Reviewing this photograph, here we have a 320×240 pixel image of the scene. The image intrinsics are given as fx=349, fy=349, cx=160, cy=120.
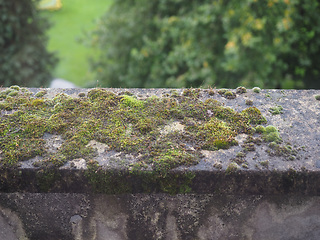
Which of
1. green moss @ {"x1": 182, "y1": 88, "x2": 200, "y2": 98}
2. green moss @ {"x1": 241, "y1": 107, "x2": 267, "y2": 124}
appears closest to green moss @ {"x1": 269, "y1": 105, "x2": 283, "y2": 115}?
green moss @ {"x1": 241, "y1": 107, "x2": 267, "y2": 124}

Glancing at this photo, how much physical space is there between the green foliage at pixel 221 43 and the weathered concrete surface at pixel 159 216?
2.79 m

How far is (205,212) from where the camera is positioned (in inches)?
53.3

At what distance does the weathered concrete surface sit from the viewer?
1336mm

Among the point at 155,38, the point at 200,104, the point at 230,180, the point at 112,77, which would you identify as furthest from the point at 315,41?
the point at 230,180

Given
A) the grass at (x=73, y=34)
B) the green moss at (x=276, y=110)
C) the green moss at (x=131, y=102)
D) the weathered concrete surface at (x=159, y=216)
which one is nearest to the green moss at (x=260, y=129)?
the green moss at (x=276, y=110)

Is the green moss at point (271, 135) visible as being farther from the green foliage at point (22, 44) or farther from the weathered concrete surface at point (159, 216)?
the green foliage at point (22, 44)

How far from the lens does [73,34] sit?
10727 mm

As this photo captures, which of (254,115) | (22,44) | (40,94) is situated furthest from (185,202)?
(22,44)

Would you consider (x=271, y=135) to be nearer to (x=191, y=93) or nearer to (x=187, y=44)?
(x=191, y=93)

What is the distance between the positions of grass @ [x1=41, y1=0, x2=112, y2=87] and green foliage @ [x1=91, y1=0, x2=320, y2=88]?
326 cm

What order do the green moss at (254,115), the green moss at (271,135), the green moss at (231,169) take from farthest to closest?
the green moss at (254,115)
the green moss at (271,135)
the green moss at (231,169)

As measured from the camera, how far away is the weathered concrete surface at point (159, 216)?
4.38 feet

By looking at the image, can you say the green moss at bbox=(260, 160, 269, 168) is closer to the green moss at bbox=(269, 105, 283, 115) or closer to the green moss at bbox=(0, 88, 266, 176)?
the green moss at bbox=(0, 88, 266, 176)

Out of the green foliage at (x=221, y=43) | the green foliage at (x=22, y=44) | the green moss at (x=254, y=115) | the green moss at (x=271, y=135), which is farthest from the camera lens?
the green foliage at (x=22, y=44)
